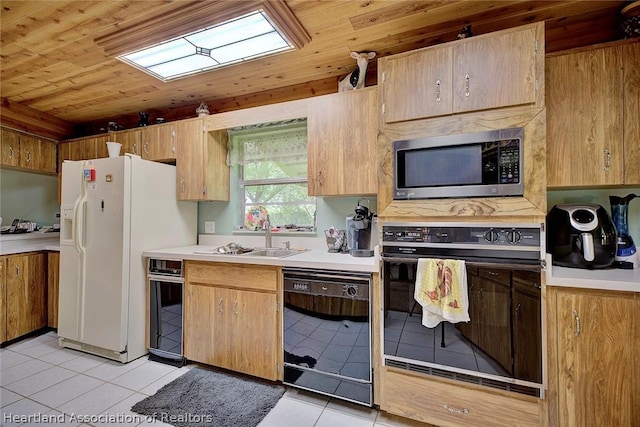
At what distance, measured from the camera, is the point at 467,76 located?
155cm

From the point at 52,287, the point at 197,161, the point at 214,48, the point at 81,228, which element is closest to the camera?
the point at 214,48

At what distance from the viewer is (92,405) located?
180 centimetres

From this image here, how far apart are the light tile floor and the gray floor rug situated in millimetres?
65

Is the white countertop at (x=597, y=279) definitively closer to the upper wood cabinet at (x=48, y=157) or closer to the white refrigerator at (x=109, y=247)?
the white refrigerator at (x=109, y=247)

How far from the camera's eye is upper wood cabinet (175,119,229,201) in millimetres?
2654

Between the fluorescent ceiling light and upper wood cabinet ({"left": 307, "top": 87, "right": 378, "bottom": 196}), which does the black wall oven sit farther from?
the fluorescent ceiling light

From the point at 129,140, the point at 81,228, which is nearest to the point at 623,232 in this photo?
the point at 81,228

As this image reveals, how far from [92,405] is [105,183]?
1647 millimetres

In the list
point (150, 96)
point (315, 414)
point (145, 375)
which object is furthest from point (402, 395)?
point (150, 96)

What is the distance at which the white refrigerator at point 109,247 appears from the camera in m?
2.31

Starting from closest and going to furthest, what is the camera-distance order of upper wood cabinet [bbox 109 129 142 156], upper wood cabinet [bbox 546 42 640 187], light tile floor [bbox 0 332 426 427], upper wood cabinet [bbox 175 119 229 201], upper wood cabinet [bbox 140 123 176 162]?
upper wood cabinet [bbox 546 42 640 187], light tile floor [bbox 0 332 426 427], upper wood cabinet [bbox 175 119 229 201], upper wood cabinet [bbox 140 123 176 162], upper wood cabinet [bbox 109 129 142 156]

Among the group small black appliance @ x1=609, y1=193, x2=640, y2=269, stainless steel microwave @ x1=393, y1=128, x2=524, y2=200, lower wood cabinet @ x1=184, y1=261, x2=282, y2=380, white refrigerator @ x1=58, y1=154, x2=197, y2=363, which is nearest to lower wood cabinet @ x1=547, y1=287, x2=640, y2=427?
small black appliance @ x1=609, y1=193, x2=640, y2=269

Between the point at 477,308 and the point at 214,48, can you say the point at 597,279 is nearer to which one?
the point at 477,308

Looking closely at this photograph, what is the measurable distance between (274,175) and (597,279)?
2.45 m
